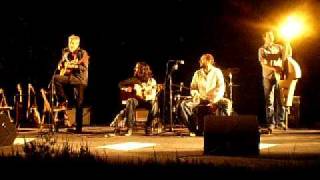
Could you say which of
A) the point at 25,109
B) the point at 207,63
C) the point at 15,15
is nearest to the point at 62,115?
the point at 25,109

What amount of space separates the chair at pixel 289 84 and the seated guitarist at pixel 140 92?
2.77 meters

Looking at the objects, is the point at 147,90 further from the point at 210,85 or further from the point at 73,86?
the point at 73,86

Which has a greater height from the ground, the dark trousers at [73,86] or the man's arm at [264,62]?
the man's arm at [264,62]

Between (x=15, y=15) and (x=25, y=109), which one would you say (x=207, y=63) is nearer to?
(x=25, y=109)

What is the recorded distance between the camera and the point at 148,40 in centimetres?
1642

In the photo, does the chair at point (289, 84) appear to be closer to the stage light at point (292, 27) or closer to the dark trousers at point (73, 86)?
the stage light at point (292, 27)

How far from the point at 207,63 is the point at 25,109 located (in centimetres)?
577

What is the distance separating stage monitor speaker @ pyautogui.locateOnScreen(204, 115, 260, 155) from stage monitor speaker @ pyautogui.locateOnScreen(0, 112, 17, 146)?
10.1 feet

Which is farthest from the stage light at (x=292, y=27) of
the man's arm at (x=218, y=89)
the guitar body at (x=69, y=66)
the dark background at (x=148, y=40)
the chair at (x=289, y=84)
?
the guitar body at (x=69, y=66)

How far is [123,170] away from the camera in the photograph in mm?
6324

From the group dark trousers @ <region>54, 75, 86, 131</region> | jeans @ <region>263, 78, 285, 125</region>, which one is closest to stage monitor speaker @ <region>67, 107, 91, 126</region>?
dark trousers @ <region>54, 75, 86, 131</region>

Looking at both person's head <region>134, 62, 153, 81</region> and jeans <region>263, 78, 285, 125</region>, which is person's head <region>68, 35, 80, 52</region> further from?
jeans <region>263, 78, 285, 125</region>

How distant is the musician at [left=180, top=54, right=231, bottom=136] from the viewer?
11.4 m

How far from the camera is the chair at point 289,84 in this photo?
42.6 feet
